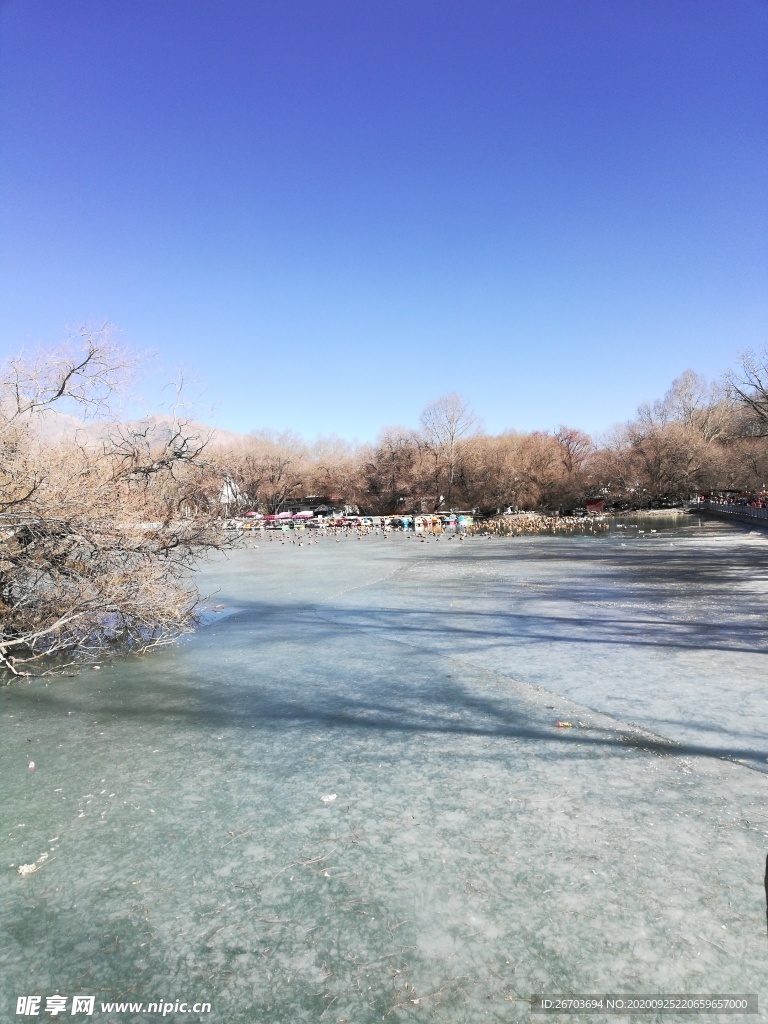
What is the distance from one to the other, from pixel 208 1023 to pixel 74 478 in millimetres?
7374

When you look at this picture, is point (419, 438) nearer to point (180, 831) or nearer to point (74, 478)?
point (74, 478)

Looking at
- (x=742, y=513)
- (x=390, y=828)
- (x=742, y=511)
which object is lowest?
(x=390, y=828)

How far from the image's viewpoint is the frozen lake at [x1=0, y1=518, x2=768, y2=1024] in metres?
2.67

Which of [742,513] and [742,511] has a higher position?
[742,511]

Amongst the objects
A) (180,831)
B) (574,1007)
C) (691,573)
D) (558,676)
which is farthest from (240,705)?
(691,573)

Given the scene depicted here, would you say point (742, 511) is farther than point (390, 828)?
Yes

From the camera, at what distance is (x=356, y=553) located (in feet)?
83.4

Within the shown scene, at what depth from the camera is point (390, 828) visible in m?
3.85

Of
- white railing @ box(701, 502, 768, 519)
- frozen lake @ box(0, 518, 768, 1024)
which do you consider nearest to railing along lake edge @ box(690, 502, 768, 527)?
white railing @ box(701, 502, 768, 519)

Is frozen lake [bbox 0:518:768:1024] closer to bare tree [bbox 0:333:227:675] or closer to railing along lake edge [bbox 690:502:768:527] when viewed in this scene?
bare tree [bbox 0:333:227:675]

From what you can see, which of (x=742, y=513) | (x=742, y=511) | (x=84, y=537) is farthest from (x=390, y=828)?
(x=742, y=511)

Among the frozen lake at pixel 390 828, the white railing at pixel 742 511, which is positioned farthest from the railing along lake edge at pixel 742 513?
the frozen lake at pixel 390 828

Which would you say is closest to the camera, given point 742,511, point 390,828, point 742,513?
point 390,828

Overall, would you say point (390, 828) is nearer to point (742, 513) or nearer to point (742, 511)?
point (742, 513)
